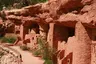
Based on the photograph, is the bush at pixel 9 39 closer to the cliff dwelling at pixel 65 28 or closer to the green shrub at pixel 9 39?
the green shrub at pixel 9 39

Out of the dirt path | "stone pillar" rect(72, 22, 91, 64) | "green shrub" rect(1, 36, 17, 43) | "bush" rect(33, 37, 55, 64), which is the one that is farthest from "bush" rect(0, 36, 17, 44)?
"stone pillar" rect(72, 22, 91, 64)

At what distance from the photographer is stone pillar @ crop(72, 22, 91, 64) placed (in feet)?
47.0

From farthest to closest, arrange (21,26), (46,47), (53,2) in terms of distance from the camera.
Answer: (21,26)
(46,47)
(53,2)

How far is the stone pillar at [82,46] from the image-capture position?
47.0 feet

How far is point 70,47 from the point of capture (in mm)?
16000

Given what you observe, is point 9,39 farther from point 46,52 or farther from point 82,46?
point 82,46

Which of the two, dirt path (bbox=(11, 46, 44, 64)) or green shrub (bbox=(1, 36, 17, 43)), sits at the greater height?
dirt path (bbox=(11, 46, 44, 64))

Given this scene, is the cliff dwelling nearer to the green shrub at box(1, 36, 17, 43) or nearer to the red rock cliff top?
the red rock cliff top

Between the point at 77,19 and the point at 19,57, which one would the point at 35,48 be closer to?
the point at 19,57

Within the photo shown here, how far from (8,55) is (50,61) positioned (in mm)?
5492

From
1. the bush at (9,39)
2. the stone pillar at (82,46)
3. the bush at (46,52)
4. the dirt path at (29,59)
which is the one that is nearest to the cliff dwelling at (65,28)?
the stone pillar at (82,46)

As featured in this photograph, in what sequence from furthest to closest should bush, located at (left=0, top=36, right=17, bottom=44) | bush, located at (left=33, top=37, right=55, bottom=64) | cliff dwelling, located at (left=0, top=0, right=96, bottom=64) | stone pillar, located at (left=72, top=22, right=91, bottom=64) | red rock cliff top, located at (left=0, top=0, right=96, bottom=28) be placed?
bush, located at (left=0, top=36, right=17, bottom=44), bush, located at (left=33, top=37, right=55, bottom=64), stone pillar, located at (left=72, top=22, right=91, bottom=64), cliff dwelling, located at (left=0, top=0, right=96, bottom=64), red rock cliff top, located at (left=0, top=0, right=96, bottom=28)

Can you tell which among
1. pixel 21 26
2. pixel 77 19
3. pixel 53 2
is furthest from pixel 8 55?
pixel 77 19

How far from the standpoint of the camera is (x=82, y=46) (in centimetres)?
1445
